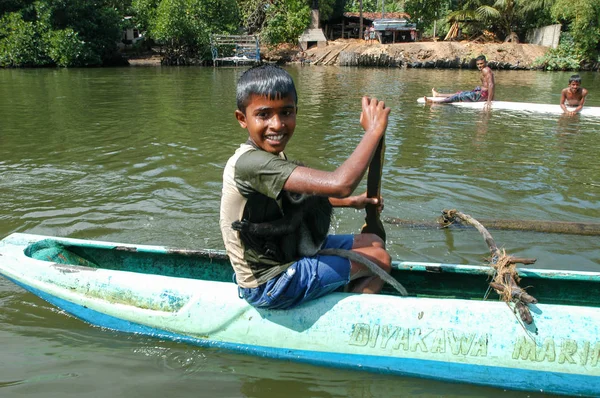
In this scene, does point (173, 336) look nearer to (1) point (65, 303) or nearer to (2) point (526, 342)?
(1) point (65, 303)

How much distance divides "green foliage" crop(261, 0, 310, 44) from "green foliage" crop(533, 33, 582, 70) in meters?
15.5

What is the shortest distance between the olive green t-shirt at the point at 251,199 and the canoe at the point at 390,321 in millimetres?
356

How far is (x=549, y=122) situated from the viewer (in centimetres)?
1155

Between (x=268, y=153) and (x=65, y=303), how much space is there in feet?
6.85

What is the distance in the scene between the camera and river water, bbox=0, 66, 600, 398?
3121mm

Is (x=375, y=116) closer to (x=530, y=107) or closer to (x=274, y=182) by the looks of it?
(x=274, y=182)

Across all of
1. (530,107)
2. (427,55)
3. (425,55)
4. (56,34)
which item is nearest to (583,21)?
(427,55)

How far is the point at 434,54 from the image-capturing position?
98.0ft

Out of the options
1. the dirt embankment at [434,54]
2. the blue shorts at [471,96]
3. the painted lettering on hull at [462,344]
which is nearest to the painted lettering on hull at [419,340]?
the painted lettering on hull at [462,344]

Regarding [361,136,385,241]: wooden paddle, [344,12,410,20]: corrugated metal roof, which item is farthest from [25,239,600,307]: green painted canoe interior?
[344,12,410,20]: corrugated metal roof

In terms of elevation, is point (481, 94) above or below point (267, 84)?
below

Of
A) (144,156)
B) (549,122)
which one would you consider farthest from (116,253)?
(549,122)

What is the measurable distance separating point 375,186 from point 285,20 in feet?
112

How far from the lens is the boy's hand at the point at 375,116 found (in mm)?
2576
